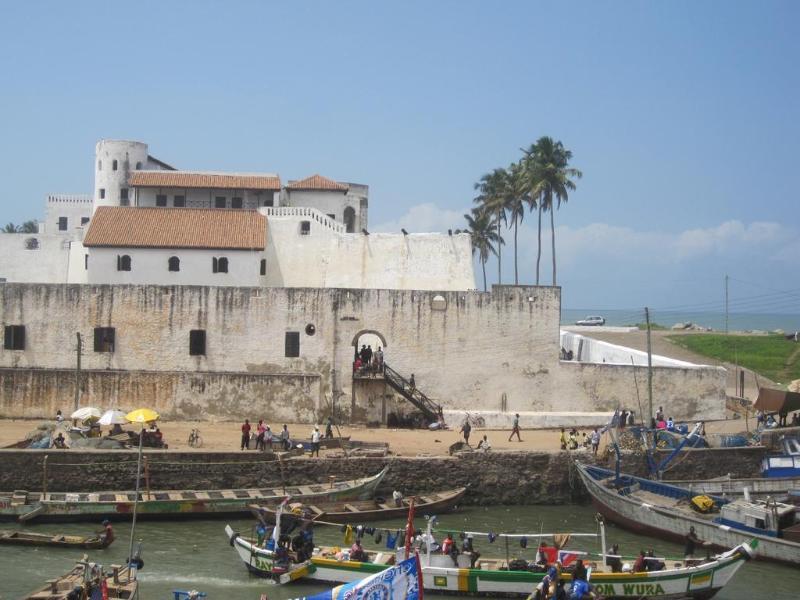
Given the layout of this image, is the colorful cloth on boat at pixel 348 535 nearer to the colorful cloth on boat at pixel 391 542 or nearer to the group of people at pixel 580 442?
the colorful cloth on boat at pixel 391 542

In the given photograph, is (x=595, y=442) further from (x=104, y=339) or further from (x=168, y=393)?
(x=104, y=339)

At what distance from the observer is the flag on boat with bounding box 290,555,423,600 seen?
16.7 meters

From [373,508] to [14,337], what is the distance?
57.6ft

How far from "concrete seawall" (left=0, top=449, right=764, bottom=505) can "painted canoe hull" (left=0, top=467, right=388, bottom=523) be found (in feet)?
3.88

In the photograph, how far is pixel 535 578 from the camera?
23.2 m

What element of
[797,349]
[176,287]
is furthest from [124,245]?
[797,349]

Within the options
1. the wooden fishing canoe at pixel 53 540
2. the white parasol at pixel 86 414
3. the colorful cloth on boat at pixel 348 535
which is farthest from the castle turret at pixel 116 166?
the colorful cloth on boat at pixel 348 535

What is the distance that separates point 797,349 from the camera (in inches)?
2286

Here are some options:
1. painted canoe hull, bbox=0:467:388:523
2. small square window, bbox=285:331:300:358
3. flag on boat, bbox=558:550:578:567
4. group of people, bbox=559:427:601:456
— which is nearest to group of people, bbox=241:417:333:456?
painted canoe hull, bbox=0:467:388:523

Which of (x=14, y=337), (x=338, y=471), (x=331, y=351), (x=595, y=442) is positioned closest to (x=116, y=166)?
(x=14, y=337)

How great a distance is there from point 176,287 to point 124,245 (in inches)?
250

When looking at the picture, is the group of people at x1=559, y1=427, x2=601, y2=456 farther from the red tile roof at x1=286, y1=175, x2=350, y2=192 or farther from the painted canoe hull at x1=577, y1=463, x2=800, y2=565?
the red tile roof at x1=286, y1=175, x2=350, y2=192

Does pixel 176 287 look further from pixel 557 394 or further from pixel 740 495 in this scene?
pixel 740 495

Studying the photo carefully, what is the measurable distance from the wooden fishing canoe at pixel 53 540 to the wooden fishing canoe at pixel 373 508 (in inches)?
149
